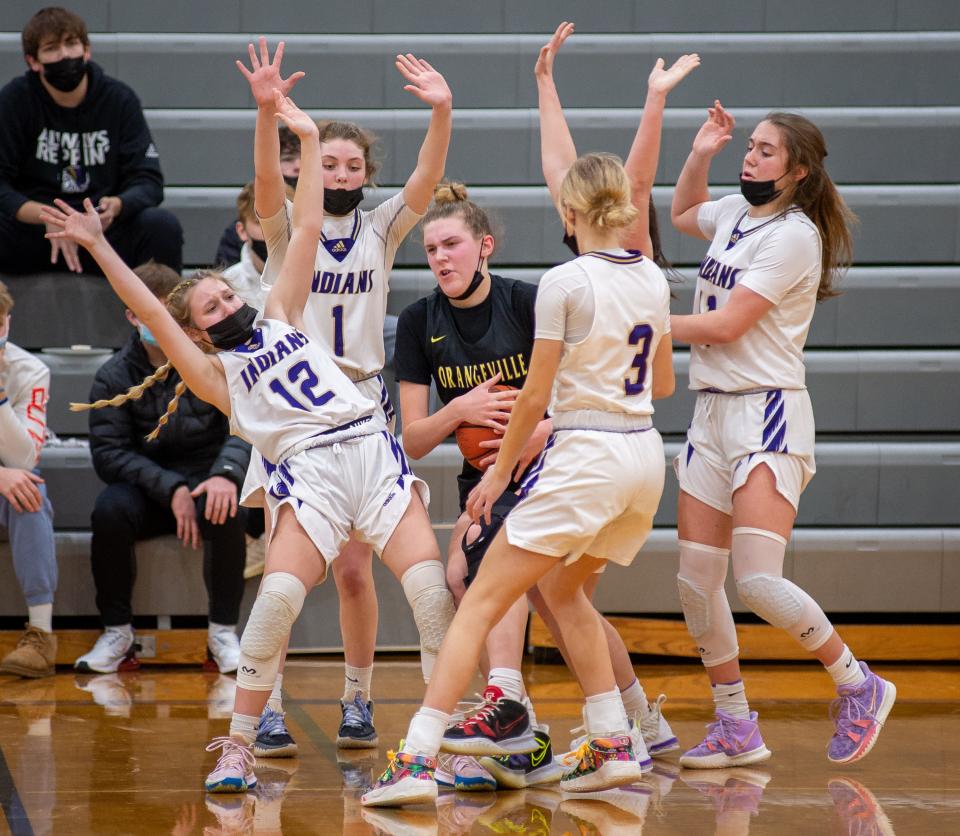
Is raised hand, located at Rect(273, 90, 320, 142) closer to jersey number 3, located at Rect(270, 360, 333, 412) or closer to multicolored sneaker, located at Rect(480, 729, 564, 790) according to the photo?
jersey number 3, located at Rect(270, 360, 333, 412)

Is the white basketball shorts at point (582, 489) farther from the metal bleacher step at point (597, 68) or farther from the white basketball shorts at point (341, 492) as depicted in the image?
the metal bleacher step at point (597, 68)

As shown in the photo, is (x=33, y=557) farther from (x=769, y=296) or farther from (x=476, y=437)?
(x=769, y=296)

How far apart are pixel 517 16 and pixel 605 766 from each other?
447 cm

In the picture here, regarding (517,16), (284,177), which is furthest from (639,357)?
(517,16)

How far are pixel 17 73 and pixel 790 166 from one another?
13.5 feet

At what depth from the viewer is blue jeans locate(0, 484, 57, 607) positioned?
15.3 ft

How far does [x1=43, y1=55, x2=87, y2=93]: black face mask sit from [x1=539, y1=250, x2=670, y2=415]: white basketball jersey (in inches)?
127

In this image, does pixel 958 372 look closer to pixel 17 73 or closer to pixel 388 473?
pixel 388 473

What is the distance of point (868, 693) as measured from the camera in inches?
133

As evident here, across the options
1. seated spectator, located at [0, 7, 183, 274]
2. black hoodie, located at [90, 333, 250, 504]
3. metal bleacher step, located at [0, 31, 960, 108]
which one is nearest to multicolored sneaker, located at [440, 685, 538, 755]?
black hoodie, located at [90, 333, 250, 504]

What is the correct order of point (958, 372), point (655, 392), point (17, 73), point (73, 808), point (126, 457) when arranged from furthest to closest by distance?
point (17, 73) → point (958, 372) → point (126, 457) → point (655, 392) → point (73, 808)

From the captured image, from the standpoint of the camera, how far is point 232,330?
3.25 m

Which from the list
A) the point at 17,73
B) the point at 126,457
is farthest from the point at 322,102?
the point at 126,457

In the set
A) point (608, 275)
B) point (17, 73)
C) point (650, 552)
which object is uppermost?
point (17, 73)
